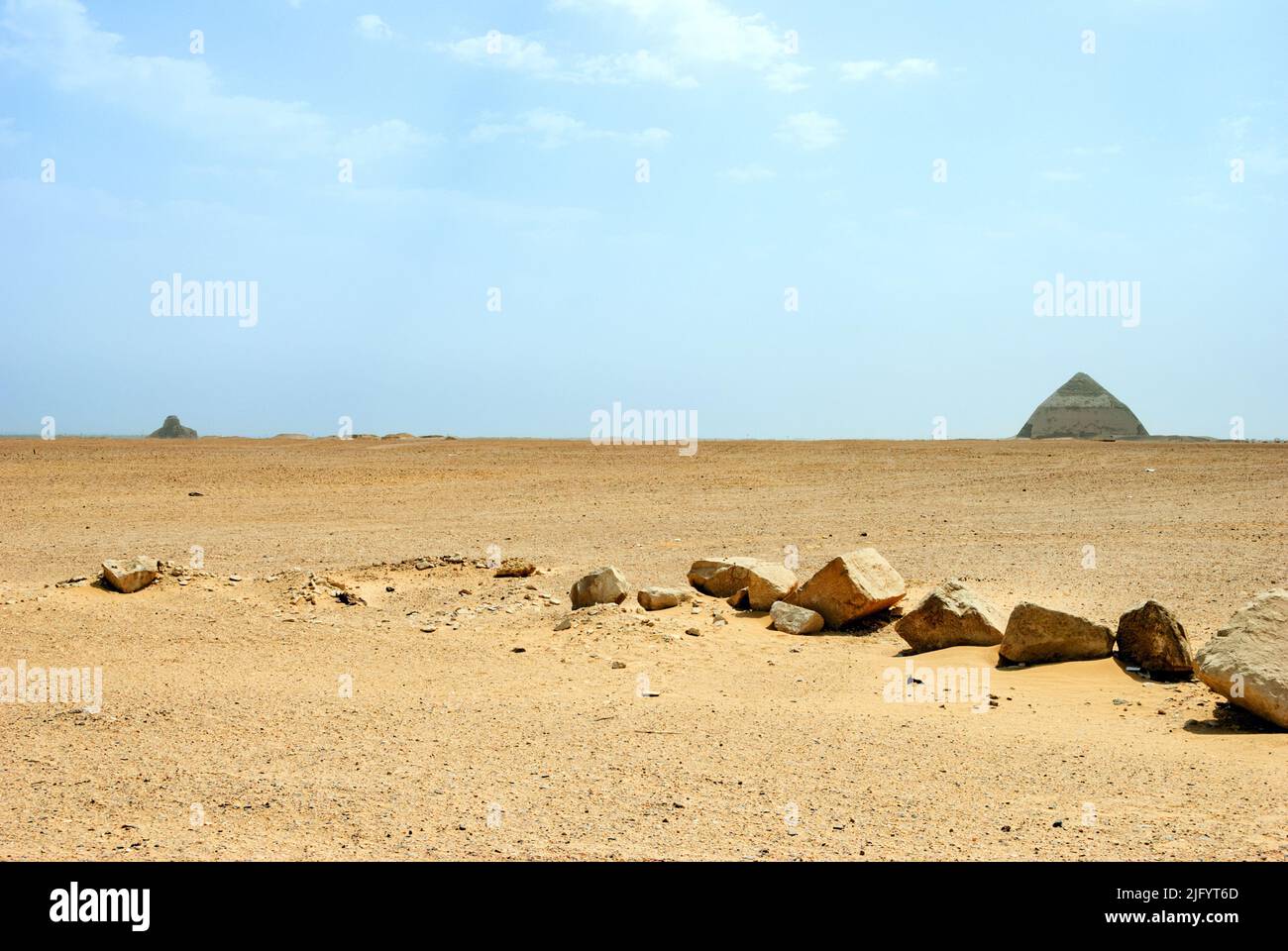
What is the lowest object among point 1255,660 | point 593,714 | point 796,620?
point 593,714

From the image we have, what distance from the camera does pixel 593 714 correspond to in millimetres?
7391

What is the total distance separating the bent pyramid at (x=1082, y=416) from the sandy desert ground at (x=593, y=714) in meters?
42.0

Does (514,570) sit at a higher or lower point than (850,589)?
lower

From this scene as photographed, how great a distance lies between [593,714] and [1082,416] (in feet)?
190

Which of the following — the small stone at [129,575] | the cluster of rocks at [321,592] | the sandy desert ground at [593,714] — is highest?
the small stone at [129,575]

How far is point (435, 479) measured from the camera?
87.7ft

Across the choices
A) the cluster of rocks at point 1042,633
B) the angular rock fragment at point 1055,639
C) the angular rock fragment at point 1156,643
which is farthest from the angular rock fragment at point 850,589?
the angular rock fragment at point 1156,643

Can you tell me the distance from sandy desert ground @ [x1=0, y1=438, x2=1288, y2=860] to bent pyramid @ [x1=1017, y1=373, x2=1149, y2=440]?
4201 centimetres

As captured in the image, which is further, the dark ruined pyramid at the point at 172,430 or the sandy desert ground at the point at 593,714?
the dark ruined pyramid at the point at 172,430

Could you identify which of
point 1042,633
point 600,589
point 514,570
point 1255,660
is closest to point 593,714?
point 600,589

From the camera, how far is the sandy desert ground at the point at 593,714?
199 inches

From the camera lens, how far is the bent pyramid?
191 ft

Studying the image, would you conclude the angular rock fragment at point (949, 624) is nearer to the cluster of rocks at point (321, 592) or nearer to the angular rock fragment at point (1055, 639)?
the angular rock fragment at point (1055, 639)

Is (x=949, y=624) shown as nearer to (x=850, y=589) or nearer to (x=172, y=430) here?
(x=850, y=589)
